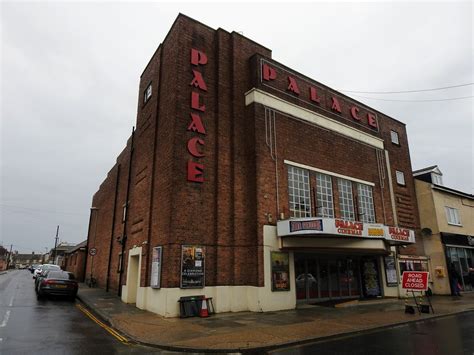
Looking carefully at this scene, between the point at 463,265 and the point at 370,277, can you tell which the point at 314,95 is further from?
the point at 463,265

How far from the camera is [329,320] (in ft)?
37.0

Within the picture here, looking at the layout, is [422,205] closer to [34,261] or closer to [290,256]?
[290,256]

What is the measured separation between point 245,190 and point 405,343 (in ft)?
28.3

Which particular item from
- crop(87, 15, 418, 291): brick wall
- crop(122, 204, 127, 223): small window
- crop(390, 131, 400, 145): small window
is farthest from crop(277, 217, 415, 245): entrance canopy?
crop(390, 131, 400, 145): small window

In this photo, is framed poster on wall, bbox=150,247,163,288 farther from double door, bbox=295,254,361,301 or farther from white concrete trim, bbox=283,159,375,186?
white concrete trim, bbox=283,159,375,186

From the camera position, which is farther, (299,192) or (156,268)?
(299,192)

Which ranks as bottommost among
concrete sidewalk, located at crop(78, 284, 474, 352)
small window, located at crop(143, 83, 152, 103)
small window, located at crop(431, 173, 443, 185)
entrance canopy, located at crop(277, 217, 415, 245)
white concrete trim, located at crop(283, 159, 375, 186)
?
concrete sidewalk, located at crop(78, 284, 474, 352)

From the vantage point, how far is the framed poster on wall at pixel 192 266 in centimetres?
1262

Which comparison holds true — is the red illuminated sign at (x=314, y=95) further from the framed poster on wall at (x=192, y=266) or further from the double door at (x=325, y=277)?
the framed poster on wall at (x=192, y=266)

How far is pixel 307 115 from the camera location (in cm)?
1794

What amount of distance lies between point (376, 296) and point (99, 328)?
48.5ft

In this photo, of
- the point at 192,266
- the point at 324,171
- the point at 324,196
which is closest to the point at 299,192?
the point at 324,196

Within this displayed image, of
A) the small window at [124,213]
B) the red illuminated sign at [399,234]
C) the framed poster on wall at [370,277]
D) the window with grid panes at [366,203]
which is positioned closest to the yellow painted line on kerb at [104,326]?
the small window at [124,213]

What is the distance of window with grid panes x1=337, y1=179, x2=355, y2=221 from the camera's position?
18266 mm
